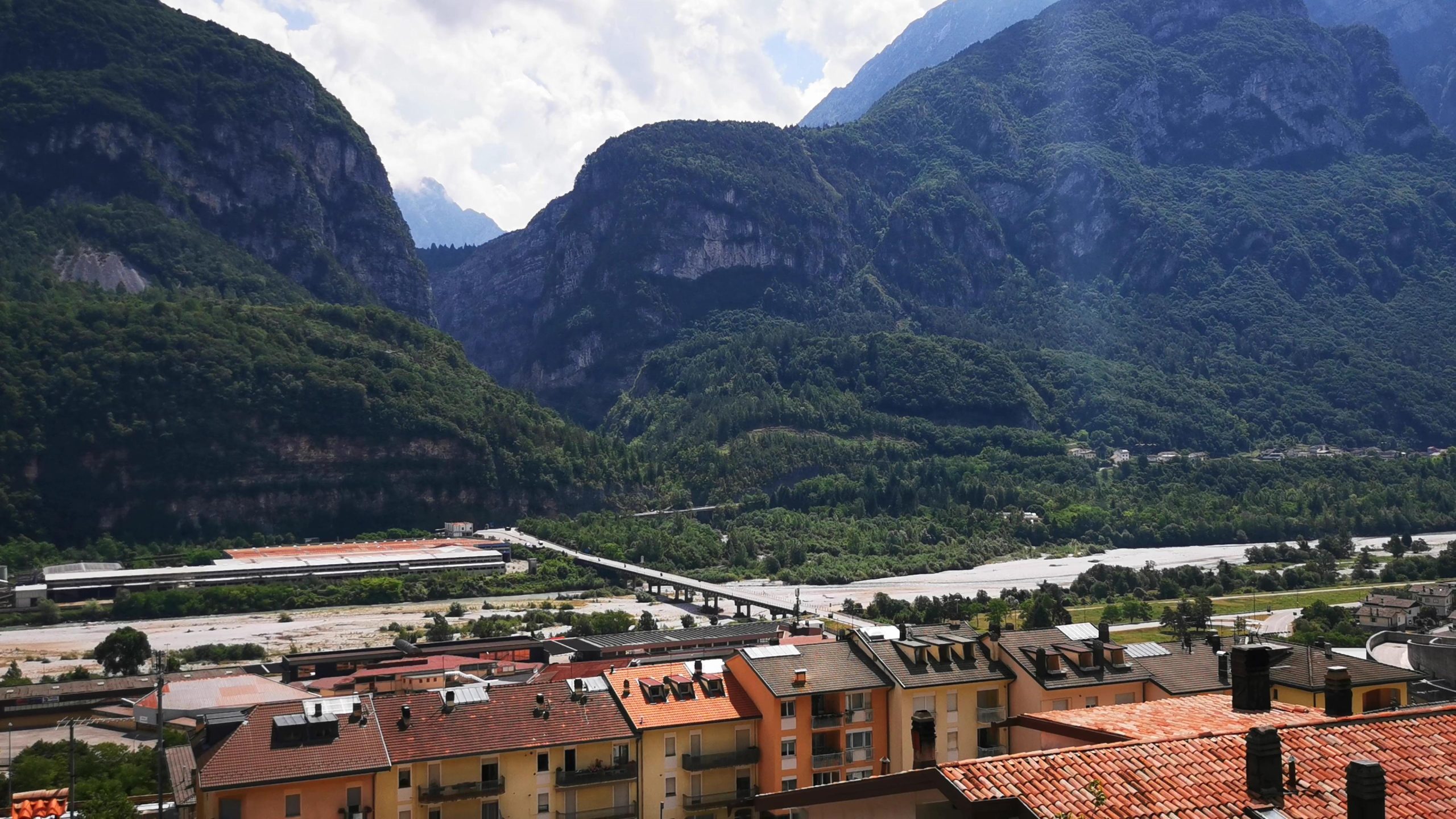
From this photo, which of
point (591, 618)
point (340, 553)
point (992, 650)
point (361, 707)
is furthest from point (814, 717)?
point (340, 553)

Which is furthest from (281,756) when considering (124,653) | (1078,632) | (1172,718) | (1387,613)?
(1387,613)

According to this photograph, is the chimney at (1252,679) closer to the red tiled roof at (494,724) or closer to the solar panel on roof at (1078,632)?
the red tiled roof at (494,724)

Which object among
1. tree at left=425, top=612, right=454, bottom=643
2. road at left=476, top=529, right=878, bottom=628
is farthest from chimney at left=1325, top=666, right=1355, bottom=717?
tree at left=425, top=612, right=454, bottom=643

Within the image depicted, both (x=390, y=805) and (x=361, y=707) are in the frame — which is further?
(x=361, y=707)

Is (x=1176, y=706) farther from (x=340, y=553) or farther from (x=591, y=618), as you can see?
(x=340, y=553)

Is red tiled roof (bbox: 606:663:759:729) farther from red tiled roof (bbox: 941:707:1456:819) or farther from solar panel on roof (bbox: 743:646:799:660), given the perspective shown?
red tiled roof (bbox: 941:707:1456:819)
